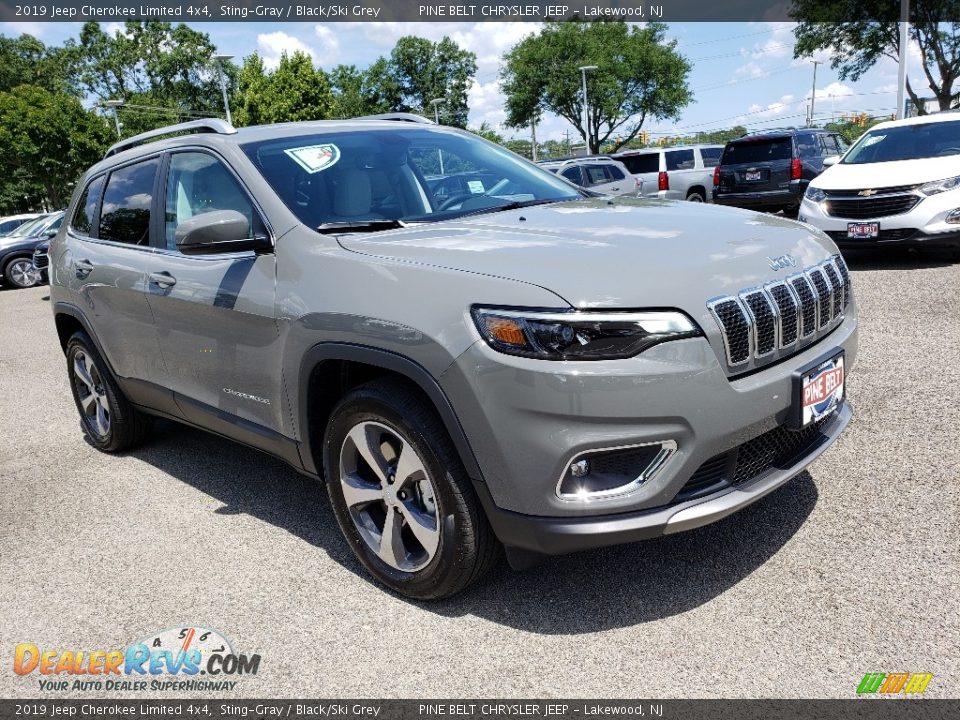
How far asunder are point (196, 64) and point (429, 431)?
83.6m

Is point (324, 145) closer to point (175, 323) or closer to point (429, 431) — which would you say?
point (175, 323)

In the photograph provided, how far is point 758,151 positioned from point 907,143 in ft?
18.3

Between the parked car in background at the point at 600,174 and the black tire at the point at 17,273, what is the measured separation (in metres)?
11.3

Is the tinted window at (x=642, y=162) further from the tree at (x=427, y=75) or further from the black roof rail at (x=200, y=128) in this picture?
the tree at (x=427, y=75)

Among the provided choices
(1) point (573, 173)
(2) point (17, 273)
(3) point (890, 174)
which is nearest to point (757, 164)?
(1) point (573, 173)

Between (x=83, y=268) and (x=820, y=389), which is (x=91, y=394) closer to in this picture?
(x=83, y=268)

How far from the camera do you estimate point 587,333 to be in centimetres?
242

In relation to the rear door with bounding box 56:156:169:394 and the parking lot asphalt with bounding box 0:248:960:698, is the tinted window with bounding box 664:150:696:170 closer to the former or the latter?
the parking lot asphalt with bounding box 0:248:960:698

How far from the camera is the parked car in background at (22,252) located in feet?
57.1

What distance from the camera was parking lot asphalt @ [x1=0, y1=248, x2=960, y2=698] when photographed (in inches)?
100

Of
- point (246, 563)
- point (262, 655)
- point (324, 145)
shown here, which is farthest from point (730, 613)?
point (324, 145)

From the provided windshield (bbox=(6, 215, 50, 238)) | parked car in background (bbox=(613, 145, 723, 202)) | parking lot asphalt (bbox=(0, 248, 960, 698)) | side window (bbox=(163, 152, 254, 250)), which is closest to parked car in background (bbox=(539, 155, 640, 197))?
parked car in background (bbox=(613, 145, 723, 202))

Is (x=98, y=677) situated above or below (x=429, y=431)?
below

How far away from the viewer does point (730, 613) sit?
2775 millimetres
